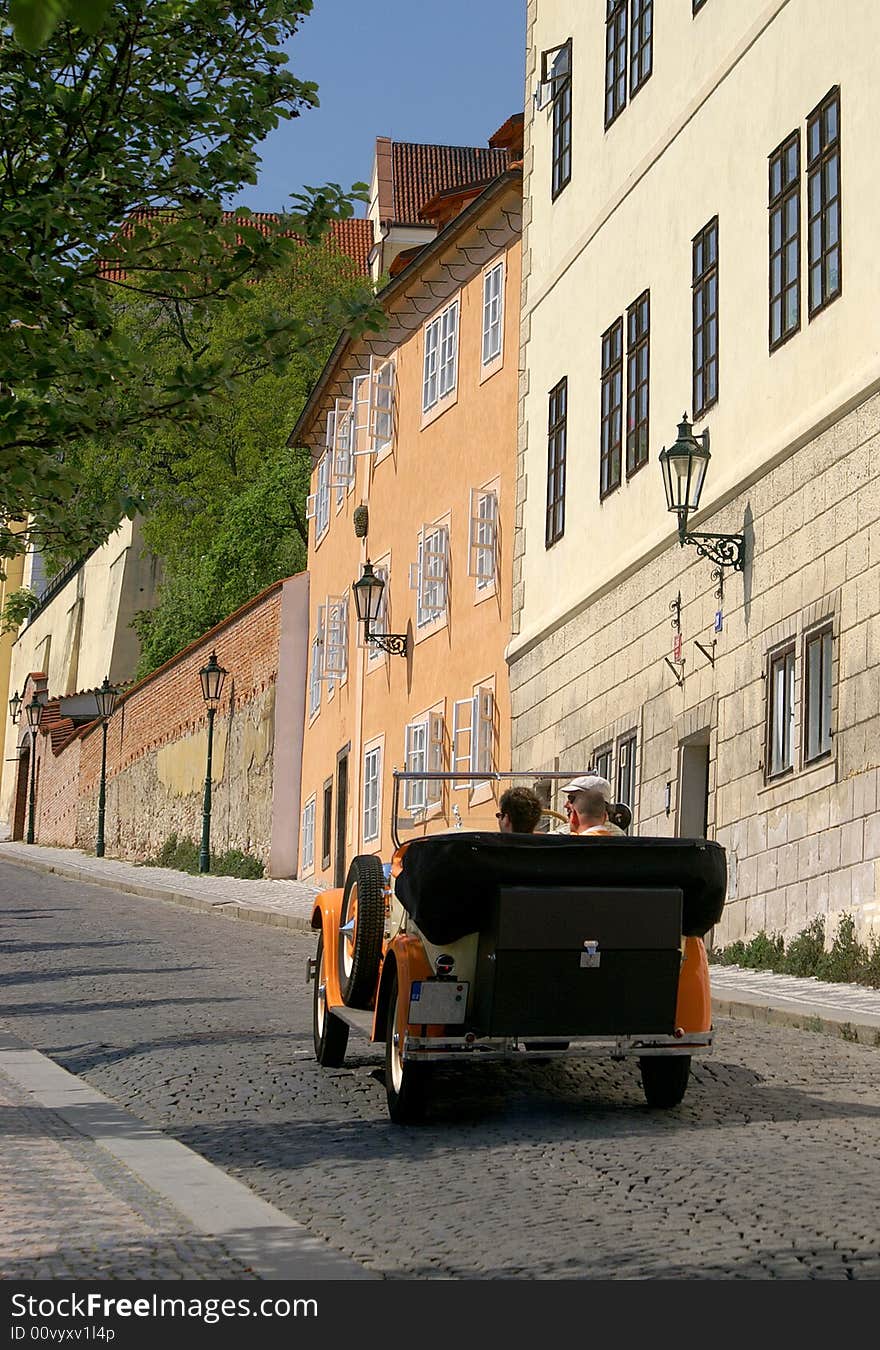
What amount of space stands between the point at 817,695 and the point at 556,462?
29.7 ft

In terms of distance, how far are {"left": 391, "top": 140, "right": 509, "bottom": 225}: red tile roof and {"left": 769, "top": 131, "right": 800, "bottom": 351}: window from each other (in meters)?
39.2

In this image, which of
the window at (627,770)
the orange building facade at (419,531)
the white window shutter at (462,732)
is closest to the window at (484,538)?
the orange building facade at (419,531)

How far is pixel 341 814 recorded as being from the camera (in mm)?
34906

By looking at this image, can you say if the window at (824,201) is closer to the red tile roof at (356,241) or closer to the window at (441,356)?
the window at (441,356)

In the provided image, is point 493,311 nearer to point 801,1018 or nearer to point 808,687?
point 808,687

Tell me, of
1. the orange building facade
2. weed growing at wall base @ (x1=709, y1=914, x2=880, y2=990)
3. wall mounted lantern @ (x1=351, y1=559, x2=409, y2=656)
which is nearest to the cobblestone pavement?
weed growing at wall base @ (x1=709, y1=914, x2=880, y2=990)

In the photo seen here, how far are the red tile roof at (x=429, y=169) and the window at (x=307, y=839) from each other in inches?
911

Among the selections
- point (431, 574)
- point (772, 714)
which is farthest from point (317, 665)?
point (772, 714)

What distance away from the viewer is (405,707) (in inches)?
1235

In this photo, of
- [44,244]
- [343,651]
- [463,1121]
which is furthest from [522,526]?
[463,1121]

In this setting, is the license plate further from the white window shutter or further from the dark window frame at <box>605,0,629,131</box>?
the white window shutter

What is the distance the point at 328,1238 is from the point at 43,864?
3799 centimetres

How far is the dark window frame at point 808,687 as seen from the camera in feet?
50.7
